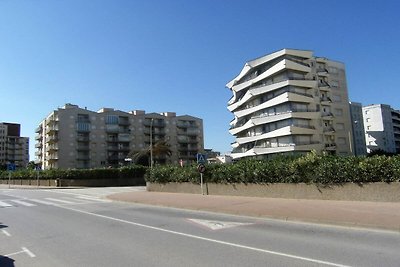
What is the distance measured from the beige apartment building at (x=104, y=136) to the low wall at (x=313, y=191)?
74244 millimetres

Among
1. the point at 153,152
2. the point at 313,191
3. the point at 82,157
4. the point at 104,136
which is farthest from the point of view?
the point at 104,136

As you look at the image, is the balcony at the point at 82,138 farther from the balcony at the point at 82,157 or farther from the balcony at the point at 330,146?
the balcony at the point at 330,146

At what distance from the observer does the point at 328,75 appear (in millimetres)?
76688

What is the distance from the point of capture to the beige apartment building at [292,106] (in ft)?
218

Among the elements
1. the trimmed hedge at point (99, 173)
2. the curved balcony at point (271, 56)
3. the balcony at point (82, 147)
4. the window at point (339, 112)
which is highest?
the curved balcony at point (271, 56)

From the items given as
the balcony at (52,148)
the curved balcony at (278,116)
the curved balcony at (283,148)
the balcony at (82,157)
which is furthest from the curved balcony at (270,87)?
the balcony at (52,148)

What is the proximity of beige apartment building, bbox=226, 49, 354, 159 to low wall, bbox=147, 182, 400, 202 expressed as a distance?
43274 mm

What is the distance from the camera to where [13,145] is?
552 ft

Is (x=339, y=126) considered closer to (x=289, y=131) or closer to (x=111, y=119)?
(x=289, y=131)

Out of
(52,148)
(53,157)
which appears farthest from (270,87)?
(53,157)

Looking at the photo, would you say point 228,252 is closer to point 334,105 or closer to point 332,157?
point 332,157

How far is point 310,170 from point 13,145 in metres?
171

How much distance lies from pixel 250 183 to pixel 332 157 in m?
5.08

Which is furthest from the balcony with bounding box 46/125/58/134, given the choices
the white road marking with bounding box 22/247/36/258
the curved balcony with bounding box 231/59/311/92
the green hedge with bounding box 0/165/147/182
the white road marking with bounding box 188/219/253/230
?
the white road marking with bounding box 22/247/36/258
